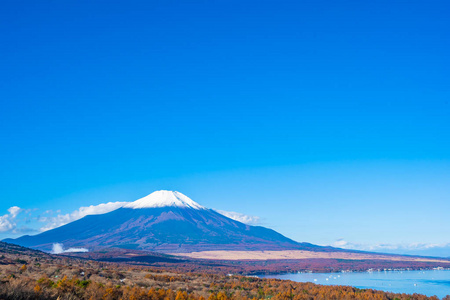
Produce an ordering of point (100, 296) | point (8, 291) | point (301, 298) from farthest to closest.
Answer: point (301, 298) → point (100, 296) → point (8, 291)

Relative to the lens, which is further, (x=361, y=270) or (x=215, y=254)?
(x=215, y=254)

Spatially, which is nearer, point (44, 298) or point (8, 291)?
point (8, 291)

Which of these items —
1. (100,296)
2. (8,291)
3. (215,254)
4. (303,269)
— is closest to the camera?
(8,291)

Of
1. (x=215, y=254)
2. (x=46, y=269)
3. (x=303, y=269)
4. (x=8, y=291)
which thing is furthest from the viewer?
(x=215, y=254)

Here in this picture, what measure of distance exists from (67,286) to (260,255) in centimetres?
18528

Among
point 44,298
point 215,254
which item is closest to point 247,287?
point 44,298

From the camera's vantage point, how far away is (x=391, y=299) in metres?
37.3

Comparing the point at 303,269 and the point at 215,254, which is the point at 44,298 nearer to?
the point at 303,269

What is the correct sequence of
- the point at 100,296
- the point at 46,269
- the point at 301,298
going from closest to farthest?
1. the point at 100,296
2. the point at 301,298
3. the point at 46,269

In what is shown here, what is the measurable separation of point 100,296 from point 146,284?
559 inches

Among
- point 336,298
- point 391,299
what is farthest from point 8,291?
point 391,299

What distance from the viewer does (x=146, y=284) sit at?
33.6 m

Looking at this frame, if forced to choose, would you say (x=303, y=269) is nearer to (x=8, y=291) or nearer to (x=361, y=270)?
(x=361, y=270)

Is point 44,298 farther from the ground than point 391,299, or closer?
farther from the ground
